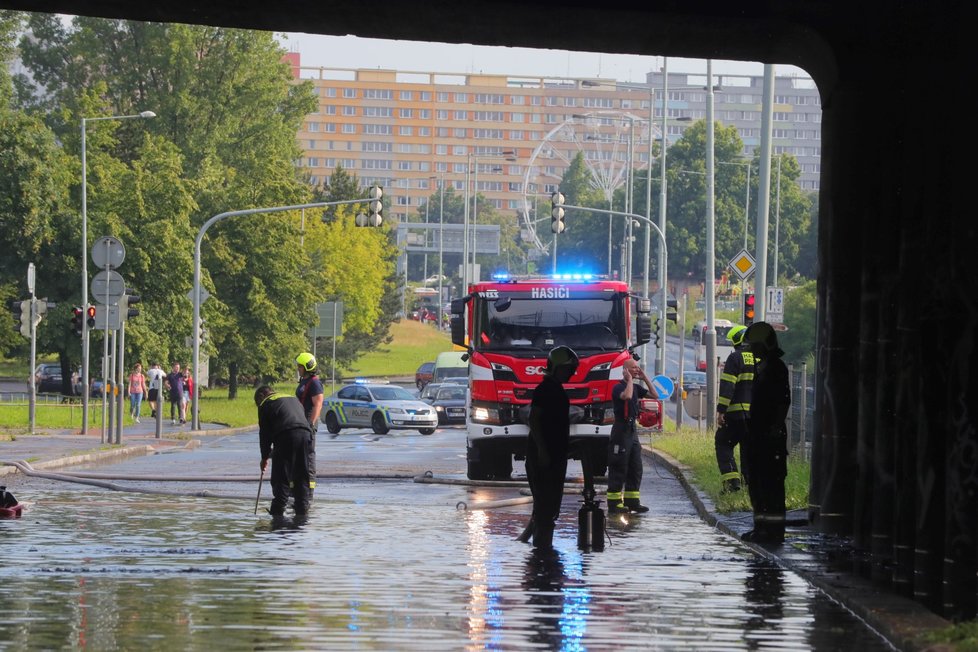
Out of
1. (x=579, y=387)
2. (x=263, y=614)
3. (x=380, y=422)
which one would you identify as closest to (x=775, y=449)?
(x=263, y=614)

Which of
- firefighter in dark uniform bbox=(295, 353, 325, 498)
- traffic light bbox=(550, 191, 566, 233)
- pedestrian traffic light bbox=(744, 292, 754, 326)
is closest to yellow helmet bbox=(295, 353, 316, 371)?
firefighter in dark uniform bbox=(295, 353, 325, 498)

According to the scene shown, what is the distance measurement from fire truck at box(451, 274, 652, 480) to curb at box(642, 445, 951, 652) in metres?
8.29

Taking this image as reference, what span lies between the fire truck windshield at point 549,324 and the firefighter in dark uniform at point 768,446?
8.87 m

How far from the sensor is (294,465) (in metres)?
18.6

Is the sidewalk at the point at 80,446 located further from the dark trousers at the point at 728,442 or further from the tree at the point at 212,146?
the tree at the point at 212,146

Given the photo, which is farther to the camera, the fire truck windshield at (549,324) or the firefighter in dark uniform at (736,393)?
the fire truck windshield at (549,324)

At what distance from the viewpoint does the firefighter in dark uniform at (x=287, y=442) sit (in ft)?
60.8

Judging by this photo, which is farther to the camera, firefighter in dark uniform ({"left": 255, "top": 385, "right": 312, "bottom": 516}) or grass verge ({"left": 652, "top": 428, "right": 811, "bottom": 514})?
grass verge ({"left": 652, "top": 428, "right": 811, "bottom": 514})

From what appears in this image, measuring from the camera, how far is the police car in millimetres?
44875

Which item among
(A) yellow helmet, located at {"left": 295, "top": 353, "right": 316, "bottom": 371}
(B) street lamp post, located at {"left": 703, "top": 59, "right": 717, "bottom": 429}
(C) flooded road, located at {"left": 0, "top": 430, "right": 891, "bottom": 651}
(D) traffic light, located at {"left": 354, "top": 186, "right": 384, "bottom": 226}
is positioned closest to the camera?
(C) flooded road, located at {"left": 0, "top": 430, "right": 891, "bottom": 651}

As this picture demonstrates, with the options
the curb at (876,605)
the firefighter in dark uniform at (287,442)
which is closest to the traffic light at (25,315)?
the firefighter in dark uniform at (287,442)

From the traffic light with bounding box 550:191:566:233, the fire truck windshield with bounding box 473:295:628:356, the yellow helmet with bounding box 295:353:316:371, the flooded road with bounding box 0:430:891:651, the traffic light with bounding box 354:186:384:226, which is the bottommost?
the flooded road with bounding box 0:430:891:651

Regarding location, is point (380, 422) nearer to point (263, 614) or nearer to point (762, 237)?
point (762, 237)

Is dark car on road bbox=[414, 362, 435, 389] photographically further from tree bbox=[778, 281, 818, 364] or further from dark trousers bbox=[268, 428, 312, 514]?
dark trousers bbox=[268, 428, 312, 514]
